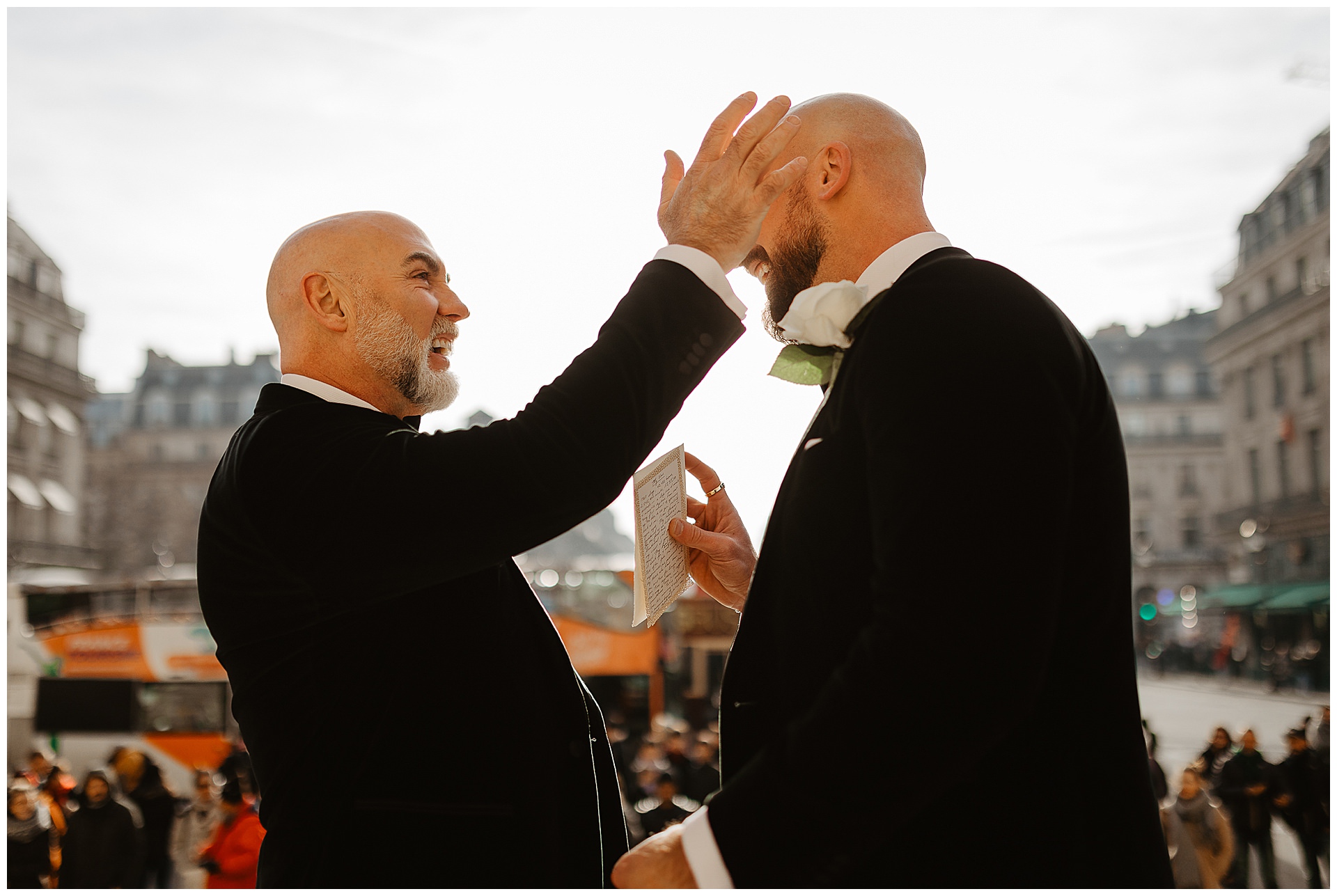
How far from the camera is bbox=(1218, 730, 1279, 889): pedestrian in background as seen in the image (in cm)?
978

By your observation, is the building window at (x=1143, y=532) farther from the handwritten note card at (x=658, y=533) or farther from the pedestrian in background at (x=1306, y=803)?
the handwritten note card at (x=658, y=533)

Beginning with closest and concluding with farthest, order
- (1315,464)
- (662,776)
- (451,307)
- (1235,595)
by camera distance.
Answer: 1. (451,307)
2. (662,776)
3. (1315,464)
4. (1235,595)

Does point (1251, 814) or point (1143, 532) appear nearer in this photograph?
point (1251, 814)

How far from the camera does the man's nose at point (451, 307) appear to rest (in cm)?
259

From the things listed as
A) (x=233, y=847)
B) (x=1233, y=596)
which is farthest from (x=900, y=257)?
(x=1233, y=596)

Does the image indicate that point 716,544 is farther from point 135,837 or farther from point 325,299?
point 135,837

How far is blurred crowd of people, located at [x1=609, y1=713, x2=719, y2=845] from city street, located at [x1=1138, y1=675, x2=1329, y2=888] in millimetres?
6190

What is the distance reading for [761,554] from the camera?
1884 millimetres

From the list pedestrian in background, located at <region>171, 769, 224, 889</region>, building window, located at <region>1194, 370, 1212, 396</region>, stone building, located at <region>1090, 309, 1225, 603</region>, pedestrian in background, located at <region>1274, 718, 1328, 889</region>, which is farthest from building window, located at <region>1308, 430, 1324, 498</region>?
pedestrian in background, located at <region>171, 769, 224, 889</region>

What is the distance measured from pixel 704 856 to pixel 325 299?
5.50ft

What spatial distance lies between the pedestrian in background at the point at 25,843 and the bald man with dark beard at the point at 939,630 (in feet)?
27.8

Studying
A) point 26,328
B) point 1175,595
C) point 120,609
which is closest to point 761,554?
point 120,609

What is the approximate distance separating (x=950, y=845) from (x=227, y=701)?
16.6 meters

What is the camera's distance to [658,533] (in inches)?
96.7
